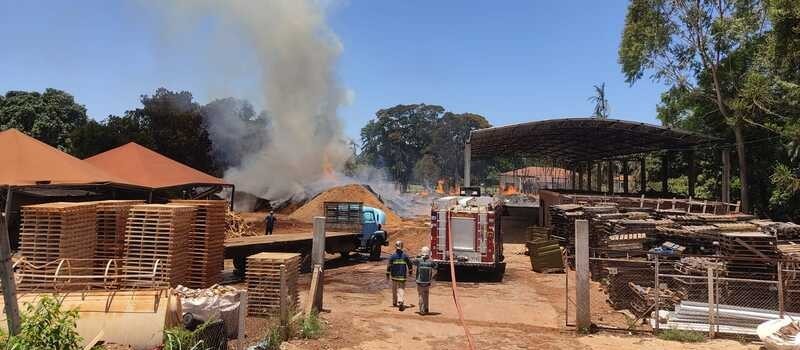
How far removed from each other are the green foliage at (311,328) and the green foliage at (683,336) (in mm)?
6735

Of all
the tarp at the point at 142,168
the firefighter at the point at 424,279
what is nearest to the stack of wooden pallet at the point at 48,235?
the firefighter at the point at 424,279

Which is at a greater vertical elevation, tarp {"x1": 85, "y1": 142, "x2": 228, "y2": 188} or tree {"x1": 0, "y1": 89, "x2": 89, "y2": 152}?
tree {"x1": 0, "y1": 89, "x2": 89, "y2": 152}

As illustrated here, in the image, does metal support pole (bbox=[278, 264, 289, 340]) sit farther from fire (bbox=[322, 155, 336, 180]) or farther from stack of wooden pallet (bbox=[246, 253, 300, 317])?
fire (bbox=[322, 155, 336, 180])

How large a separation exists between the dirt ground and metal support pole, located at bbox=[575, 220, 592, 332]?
0.38 m

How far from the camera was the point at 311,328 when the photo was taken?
1020 centimetres

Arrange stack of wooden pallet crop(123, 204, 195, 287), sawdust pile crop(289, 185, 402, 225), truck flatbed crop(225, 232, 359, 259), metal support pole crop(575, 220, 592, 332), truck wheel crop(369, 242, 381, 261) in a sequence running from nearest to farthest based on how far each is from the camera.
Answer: metal support pole crop(575, 220, 592, 332), stack of wooden pallet crop(123, 204, 195, 287), truck flatbed crop(225, 232, 359, 259), truck wheel crop(369, 242, 381, 261), sawdust pile crop(289, 185, 402, 225)

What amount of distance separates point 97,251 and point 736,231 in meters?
16.6

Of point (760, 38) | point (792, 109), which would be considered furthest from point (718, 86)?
point (792, 109)

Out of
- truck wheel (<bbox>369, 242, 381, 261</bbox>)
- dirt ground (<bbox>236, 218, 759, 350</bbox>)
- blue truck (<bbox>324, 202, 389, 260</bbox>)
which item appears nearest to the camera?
dirt ground (<bbox>236, 218, 759, 350</bbox>)

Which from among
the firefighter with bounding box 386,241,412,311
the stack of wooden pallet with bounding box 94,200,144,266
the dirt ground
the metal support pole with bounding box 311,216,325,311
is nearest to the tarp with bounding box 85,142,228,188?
the dirt ground

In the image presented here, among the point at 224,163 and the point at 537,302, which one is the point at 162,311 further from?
the point at 224,163

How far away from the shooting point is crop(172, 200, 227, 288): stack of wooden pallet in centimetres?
1310

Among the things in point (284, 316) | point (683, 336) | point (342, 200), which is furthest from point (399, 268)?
point (342, 200)

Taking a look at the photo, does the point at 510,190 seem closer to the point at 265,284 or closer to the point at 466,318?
the point at 466,318
